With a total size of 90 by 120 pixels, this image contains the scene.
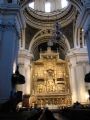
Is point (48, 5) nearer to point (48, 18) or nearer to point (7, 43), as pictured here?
point (48, 18)

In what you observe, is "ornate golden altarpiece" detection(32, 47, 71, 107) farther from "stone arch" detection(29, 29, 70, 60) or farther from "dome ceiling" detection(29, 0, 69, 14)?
"dome ceiling" detection(29, 0, 69, 14)

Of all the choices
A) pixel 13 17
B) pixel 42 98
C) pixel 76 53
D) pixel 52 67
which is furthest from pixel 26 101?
pixel 13 17

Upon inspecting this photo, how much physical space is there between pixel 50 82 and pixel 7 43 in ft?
29.4

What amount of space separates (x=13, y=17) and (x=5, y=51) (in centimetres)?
194

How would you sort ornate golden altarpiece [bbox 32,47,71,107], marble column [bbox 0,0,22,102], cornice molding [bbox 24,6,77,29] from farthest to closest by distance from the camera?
cornice molding [bbox 24,6,77,29], ornate golden altarpiece [bbox 32,47,71,107], marble column [bbox 0,0,22,102]

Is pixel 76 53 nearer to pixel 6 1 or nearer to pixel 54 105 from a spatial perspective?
pixel 54 105

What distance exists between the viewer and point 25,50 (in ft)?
57.9

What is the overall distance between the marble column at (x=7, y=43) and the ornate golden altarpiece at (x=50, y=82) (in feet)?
25.9

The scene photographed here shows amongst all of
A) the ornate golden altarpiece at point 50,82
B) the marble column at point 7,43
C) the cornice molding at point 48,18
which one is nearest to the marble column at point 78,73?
the ornate golden altarpiece at point 50,82

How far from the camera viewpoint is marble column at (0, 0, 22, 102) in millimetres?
9156

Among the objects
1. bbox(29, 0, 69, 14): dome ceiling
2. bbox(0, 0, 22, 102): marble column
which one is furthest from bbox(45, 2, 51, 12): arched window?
bbox(0, 0, 22, 102): marble column

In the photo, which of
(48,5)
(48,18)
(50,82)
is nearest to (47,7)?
(48,5)

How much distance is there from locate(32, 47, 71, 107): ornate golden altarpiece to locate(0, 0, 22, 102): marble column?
788 cm

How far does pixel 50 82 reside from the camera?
18.1 meters
